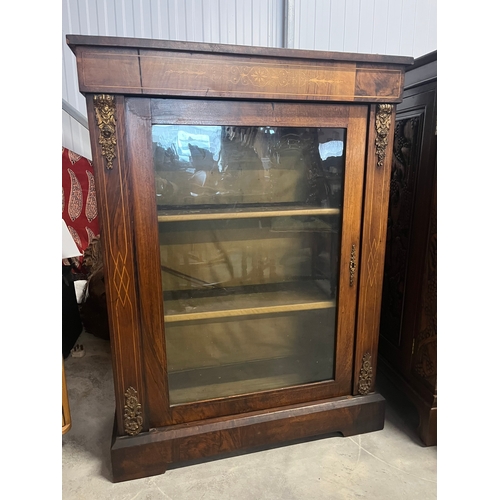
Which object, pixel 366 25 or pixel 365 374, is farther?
pixel 366 25

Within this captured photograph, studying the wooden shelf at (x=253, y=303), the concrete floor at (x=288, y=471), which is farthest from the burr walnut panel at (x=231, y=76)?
the concrete floor at (x=288, y=471)

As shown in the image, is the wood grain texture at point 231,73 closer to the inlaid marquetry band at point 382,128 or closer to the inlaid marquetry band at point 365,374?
the inlaid marquetry band at point 382,128

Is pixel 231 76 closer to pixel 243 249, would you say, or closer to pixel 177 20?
pixel 243 249

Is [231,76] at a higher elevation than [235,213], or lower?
higher

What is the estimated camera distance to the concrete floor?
87 centimetres

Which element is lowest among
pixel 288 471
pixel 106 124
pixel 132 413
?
pixel 288 471

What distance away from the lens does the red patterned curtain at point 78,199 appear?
158cm

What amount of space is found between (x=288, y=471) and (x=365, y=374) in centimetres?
31

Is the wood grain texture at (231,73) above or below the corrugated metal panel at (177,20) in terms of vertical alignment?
below

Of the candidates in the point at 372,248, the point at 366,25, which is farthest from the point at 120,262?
the point at 366,25

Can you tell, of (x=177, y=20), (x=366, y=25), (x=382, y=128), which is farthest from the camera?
(x=366, y=25)

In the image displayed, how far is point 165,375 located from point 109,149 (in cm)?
52

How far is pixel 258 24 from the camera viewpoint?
153 centimetres

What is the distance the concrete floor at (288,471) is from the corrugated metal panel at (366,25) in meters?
1.39
